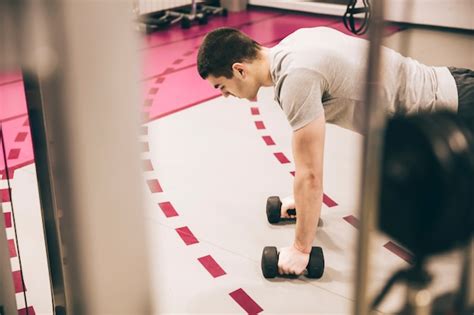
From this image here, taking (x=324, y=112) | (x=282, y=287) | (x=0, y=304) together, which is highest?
(x=324, y=112)

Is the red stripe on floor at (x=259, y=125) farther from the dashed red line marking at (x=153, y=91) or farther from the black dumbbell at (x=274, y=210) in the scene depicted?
the black dumbbell at (x=274, y=210)

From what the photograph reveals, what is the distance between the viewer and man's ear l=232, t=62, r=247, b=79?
7.04 ft

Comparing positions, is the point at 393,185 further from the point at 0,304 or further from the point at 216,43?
the point at 216,43

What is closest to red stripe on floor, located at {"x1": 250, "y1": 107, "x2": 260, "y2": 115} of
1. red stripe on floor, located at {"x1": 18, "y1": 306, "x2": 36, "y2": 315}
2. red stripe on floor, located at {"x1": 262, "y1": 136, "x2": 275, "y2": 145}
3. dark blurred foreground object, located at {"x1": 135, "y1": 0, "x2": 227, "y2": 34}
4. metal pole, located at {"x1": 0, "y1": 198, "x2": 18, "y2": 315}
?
red stripe on floor, located at {"x1": 262, "y1": 136, "x2": 275, "y2": 145}

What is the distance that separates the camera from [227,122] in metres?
3.80

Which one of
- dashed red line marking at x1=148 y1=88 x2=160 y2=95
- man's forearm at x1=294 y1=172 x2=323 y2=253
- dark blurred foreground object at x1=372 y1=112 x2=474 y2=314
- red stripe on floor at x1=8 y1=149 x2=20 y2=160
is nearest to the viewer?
dark blurred foreground object at x1=372 y1=112 x2=474 y2=314

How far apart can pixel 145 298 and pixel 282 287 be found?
1.87 m

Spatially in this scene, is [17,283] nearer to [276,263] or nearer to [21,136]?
[276,263]

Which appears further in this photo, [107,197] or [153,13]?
[153,13]

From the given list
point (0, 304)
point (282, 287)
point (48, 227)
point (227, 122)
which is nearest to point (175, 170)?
point (227, 122)

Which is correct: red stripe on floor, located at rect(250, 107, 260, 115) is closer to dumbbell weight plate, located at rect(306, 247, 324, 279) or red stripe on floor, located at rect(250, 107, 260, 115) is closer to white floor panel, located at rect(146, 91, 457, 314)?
white floor panel, located at rect(146, 91, 457, 314)

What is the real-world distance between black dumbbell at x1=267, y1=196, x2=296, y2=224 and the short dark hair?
72 centimetres

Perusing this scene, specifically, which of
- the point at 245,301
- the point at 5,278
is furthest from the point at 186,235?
the point at 5,278

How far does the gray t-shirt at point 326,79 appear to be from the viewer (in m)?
2.00
